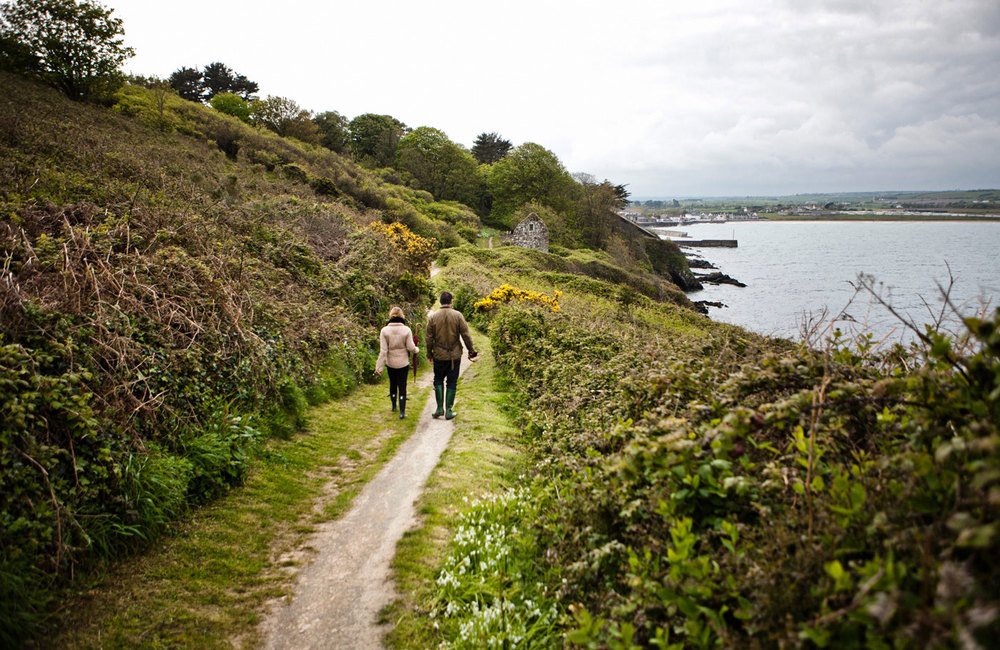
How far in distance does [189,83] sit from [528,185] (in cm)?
4531

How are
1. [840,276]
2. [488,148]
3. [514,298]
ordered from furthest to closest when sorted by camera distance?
[488,148], [840,276], [514,298]

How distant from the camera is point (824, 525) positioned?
2.69 meters

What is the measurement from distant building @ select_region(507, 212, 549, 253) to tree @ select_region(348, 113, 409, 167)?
28.6 metres

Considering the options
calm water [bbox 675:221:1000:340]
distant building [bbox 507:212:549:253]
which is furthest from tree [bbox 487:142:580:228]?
calm water [bbox 675:221:1000:340]

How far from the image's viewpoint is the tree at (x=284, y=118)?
52.0 metres

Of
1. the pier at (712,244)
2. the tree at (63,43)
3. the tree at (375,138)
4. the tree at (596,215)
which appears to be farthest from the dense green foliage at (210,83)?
the pier at (712,244)

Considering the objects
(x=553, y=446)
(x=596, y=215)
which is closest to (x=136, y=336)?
(x=553, y=446)

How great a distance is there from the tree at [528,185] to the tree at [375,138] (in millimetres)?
16859

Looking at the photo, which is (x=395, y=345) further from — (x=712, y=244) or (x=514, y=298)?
(x=712, y=244)

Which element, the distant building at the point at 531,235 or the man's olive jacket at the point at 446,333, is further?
the distant building at the point at 531,235

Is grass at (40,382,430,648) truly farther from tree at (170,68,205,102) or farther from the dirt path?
tree at (170,68,205,102)

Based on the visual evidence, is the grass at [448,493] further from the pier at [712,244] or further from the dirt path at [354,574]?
the pier at [712,244]

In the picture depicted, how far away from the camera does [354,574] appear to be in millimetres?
5266

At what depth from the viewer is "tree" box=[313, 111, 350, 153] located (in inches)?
2473
